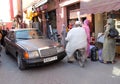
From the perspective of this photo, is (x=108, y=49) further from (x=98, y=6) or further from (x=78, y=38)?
(x=98, y=6)

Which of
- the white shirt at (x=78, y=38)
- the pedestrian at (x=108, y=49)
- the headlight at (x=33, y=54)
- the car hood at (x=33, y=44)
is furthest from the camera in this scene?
the pedestrian at (x=108, y=49)

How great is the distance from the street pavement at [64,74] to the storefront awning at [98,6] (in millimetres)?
2112

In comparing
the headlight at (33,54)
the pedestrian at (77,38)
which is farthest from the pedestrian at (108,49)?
the headlight at (33,54)

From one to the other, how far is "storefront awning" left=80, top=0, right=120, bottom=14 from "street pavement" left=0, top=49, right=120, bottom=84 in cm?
211

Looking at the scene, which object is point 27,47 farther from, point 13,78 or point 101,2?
point 101,2

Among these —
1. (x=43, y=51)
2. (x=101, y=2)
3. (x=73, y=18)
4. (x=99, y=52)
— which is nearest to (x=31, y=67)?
(x=43, y=51)

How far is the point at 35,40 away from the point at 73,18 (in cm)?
490

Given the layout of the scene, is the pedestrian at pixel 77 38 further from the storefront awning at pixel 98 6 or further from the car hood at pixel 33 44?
the storefront awning at pixel 98 6

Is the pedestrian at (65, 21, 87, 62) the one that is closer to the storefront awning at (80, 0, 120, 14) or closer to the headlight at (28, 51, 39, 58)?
the storefront awning at (80, 0, 120, 14)

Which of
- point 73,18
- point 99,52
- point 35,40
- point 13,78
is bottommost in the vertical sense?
point 13,78

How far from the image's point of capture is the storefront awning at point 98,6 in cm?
664

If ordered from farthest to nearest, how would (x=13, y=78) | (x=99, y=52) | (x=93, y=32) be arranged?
(x=93, y=32) → (x=99, y=52) → (x=13, y=78)

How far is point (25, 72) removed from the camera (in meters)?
6.74

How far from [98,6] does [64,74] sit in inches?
127
